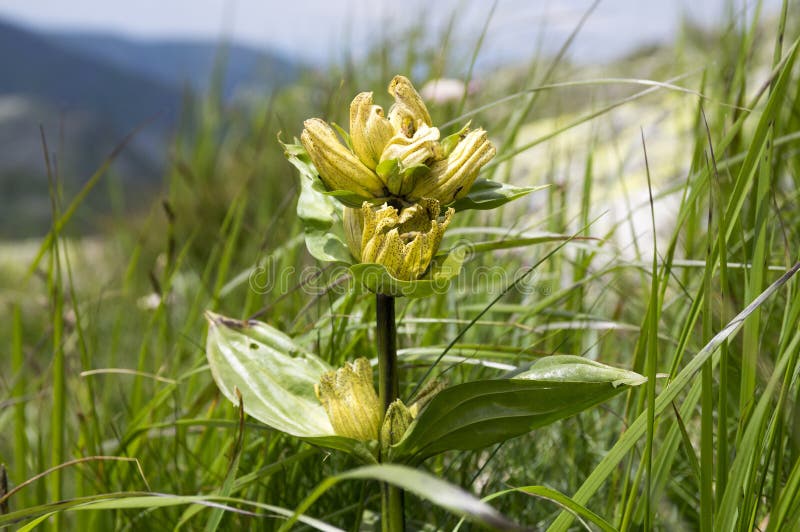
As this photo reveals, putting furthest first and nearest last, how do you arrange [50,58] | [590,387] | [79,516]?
[50,58] < [79,516] < [590,387]

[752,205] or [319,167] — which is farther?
[752,205]

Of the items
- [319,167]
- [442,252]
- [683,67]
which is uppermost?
[683,67]

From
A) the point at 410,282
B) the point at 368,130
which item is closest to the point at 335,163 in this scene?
the point at 368,130

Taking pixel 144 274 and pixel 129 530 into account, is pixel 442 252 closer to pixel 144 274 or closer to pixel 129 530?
pixel 129 530

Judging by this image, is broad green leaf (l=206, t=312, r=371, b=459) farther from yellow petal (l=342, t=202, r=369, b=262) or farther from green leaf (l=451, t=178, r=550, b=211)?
green leaf (l=451, t=178, r=550, b=211)

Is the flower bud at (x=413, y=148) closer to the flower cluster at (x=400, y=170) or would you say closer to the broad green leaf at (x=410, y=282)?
the flower cluster at (x=400, y=170)

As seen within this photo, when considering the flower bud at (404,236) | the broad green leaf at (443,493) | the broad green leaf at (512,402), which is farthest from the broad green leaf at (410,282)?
the broad green leaf at (443,493)

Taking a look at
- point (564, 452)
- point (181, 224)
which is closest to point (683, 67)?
point (564, 452)
